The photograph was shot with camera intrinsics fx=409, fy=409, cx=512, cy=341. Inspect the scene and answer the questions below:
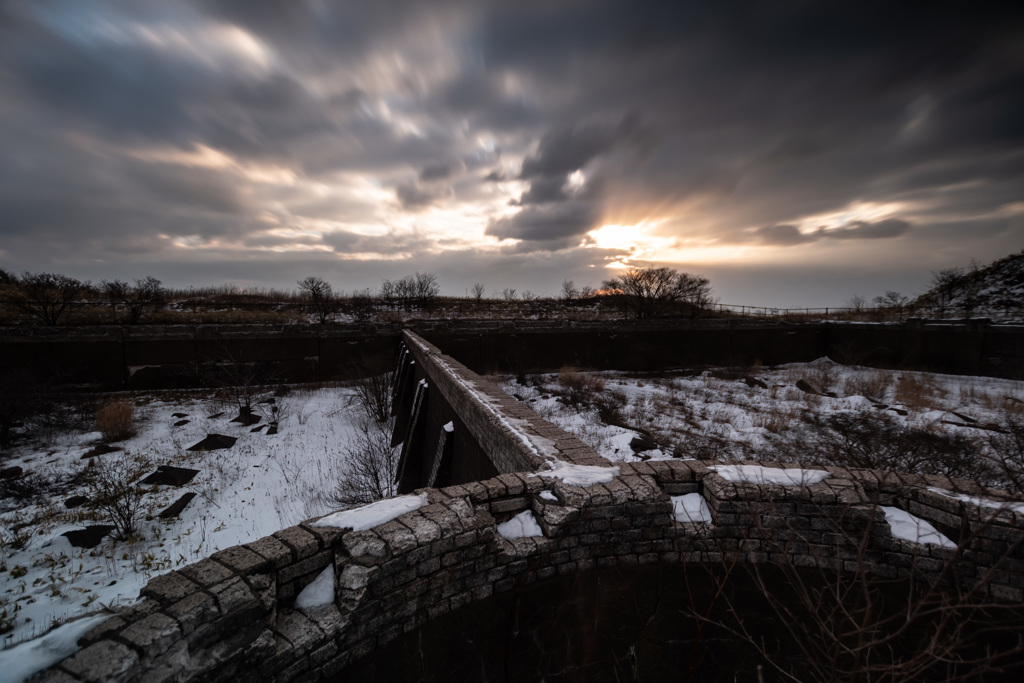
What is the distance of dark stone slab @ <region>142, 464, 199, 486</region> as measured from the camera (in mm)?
7062

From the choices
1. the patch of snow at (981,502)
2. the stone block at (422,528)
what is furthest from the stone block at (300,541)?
the patch of snow at (981,502)

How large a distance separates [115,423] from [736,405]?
1475 centimetres

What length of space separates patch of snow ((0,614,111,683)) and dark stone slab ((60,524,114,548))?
5205 millimetres

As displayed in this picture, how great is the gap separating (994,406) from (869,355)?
22.5 ft

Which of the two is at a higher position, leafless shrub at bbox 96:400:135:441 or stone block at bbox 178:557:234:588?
stone block at bbox 178:557:234:588

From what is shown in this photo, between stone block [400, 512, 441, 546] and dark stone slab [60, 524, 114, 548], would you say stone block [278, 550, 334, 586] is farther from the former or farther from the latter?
dark stone slab [60, 524, 114, 548]

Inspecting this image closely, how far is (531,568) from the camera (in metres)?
2.66

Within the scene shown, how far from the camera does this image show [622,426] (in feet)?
29.0

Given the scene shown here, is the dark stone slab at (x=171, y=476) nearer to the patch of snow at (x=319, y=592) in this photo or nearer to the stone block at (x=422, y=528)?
the patch of snow at (x=319, y=592)

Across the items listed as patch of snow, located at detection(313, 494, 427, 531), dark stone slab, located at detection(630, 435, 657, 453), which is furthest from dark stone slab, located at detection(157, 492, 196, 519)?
dark stone slab, located at detection(630, 435, 657, 453)

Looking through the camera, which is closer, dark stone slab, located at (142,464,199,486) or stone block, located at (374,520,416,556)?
stone block, located at (374,520,416,556)

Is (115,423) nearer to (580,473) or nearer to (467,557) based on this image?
(467,557)

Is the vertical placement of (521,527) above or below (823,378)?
above

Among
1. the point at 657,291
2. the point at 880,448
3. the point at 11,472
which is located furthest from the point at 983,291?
the point at 11,472
